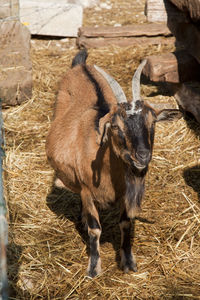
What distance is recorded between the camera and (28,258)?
4.32m

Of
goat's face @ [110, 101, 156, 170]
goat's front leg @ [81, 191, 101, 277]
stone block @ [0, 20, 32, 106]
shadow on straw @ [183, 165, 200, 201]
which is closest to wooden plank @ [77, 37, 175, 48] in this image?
stone block @ [0, 20, 32, 106]

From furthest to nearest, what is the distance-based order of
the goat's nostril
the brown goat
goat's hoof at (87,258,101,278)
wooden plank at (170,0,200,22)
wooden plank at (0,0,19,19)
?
1. wooden plank at (0,0,19,19)
2. wooden plank at (170,0,200,22)
3. goat's hoof at (87,258,101,278)
4. the brown goat
5. the goat's nostril

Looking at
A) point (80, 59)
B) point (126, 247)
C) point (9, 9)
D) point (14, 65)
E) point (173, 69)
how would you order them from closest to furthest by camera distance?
point (126, 247), point (80, 59), point (173, 69), point (9, 9), point (14, 65)

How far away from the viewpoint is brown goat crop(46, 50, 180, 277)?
335 cm

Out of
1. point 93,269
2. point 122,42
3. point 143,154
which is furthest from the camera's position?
point 122,42

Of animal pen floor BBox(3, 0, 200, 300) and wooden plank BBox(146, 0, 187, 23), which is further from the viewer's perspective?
wooden plank BBox(146, 0, 187, 23)

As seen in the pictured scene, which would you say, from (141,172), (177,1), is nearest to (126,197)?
(141,172)

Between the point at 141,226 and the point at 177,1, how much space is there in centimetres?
316

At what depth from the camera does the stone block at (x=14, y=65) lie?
23.4ft

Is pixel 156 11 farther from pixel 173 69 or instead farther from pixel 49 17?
pixel 173 69

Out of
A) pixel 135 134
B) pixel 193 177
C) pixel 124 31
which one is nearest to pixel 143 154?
pixel 135 134

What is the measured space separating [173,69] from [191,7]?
4.33 ft

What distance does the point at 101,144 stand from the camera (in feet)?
11.8

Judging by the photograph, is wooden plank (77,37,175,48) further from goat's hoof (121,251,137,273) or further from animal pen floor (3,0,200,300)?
goat's hoof (121,251,137,273)
